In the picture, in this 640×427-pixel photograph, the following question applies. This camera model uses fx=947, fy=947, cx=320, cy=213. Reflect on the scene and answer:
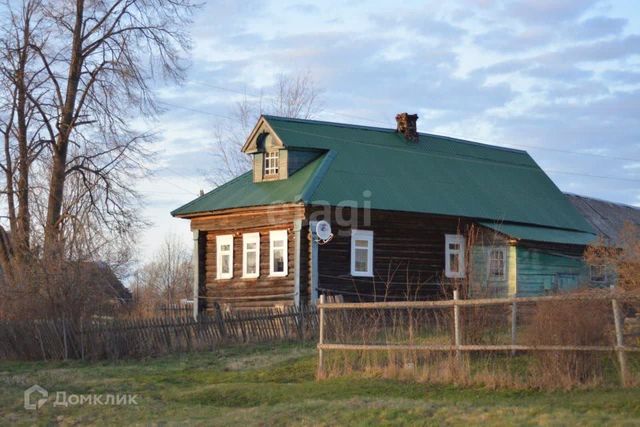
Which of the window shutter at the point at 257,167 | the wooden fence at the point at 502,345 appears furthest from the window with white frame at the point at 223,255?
the wooden fence at the point at 502,345

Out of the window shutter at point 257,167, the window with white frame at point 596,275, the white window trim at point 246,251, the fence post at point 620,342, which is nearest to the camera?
the fence post at point 620,342

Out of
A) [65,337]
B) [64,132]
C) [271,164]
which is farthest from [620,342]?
[64,132]

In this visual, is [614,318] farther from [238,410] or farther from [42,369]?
[42,369]

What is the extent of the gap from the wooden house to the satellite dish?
19 cm

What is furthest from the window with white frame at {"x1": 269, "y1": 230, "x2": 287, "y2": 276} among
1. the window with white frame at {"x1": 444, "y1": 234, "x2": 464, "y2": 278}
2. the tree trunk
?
the tree trunk

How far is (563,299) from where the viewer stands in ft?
48.9

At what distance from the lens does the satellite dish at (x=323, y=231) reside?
29.4m

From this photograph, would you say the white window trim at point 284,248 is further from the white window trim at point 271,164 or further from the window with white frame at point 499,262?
the window with white frame at point 499,262

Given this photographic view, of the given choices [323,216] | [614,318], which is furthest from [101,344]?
[614,318]

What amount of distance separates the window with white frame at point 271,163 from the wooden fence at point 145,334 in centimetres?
862

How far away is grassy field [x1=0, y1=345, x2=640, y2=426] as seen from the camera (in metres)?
12.5

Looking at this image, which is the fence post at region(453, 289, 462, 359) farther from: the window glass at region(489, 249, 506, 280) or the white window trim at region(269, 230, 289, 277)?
the window glass at region(489, 249, 506, 280)

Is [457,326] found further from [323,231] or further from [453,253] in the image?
[453,253]

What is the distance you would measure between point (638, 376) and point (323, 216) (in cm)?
1645
